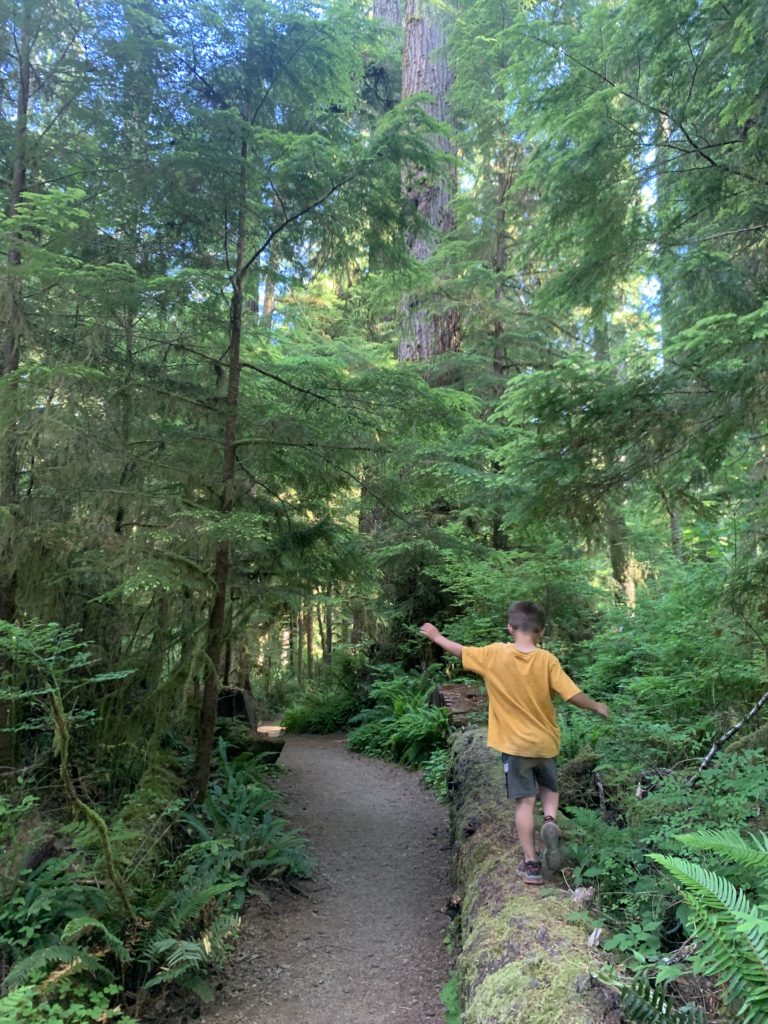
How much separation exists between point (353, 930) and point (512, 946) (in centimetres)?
250

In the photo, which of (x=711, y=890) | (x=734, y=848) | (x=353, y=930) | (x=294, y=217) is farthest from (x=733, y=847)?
(x=294, y=217)

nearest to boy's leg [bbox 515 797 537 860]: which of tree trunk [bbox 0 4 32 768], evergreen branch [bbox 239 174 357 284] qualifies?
tree trunk [bbox 0 4 32 768]

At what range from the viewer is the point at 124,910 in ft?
13.5

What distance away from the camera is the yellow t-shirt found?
3811mm

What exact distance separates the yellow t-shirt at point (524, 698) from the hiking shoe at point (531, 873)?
58cm

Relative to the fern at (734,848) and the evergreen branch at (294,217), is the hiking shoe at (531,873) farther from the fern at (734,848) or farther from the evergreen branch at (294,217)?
the evergreen branch at (294,217)

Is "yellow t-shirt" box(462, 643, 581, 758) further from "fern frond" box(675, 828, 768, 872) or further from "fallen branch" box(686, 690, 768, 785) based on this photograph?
"fern frond" box(675, 828, 768, 872)

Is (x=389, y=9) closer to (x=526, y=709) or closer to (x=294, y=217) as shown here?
(x=294, y=217)

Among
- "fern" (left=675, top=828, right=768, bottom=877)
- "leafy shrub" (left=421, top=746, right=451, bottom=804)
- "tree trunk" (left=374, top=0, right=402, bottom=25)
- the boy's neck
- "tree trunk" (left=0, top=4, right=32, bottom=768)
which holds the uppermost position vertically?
"tree trunk" (left=374, top=0, right=402, bottom=25)

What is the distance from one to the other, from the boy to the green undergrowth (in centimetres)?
220

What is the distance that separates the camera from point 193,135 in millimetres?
5500

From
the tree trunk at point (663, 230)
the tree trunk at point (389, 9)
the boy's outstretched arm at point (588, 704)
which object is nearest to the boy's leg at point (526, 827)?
the boy's outstretched arm at point (588, 704)

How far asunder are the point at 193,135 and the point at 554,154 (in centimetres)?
316

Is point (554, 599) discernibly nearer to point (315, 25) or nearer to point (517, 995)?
point (517, 995)
